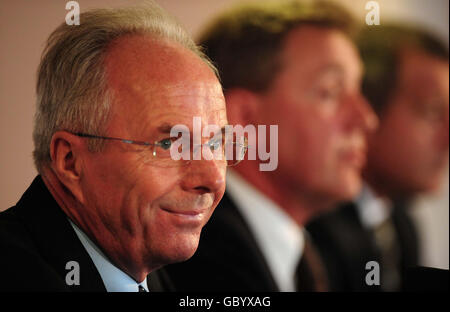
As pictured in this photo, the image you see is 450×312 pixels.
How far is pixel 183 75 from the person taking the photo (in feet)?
4.50

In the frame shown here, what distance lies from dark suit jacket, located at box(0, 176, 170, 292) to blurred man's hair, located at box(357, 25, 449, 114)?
68.5 inches

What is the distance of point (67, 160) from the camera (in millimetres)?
1372

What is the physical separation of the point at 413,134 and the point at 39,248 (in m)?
2.12

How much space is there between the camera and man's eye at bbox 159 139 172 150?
138 cm

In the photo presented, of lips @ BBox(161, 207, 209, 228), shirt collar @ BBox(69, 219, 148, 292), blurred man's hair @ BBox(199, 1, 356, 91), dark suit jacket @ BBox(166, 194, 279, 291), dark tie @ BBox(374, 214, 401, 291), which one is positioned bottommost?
dark tie @ BBox(374, 214, 401, 291)

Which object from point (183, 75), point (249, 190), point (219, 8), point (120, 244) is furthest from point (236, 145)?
point (219, 8)

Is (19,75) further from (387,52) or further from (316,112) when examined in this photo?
(387,52)

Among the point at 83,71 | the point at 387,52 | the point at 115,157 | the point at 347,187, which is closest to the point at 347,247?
the point at 347,187

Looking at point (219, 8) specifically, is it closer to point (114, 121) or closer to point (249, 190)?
point (249, 190)

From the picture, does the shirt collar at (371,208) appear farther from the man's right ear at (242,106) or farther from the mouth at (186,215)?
the mouth at (186,215)

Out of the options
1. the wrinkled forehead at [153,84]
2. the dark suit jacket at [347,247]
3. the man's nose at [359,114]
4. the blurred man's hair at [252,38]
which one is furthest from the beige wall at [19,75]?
the dark suit jacket at [347,247]

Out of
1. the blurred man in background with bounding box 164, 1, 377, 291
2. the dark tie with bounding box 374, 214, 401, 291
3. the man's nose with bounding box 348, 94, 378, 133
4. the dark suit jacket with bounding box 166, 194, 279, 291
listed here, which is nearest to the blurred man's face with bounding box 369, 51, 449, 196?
the dark tie with bounding box 374, 214, 401, 291

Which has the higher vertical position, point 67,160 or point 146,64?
point 146,64

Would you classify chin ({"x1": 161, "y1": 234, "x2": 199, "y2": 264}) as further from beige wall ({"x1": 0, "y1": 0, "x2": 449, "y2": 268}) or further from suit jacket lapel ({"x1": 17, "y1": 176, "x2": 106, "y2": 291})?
beige wall ({"x1": 0, "y1": 0, "x2": 449, "y2": 268})
